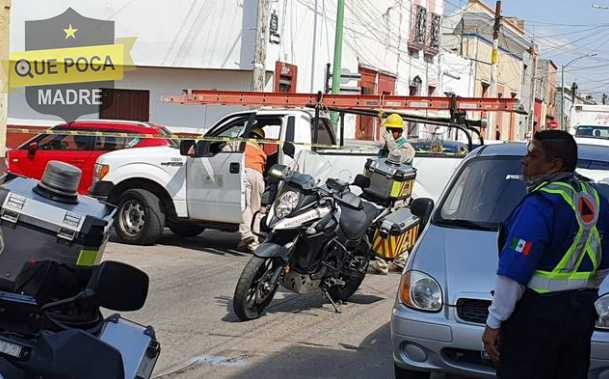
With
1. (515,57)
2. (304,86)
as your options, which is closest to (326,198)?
(304,86)

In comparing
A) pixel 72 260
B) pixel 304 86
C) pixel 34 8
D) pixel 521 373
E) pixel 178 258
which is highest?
pixel 34 8

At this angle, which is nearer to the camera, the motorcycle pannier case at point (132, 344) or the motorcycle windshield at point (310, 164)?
the motorcycle pannier case at point (132, 344)

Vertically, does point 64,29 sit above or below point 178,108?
above

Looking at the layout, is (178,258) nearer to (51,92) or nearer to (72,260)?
(72,260)

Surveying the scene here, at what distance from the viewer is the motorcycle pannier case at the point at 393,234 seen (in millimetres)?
8156

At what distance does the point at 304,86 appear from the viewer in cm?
2558

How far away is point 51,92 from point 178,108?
396 cm

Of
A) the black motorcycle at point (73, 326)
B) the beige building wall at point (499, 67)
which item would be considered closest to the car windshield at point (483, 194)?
the black motorcycle at point (73, 326)

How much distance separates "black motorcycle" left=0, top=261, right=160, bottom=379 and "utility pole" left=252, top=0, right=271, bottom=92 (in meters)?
17.3

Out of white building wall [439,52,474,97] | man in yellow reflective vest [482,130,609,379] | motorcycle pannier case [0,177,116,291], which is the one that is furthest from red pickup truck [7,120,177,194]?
white building wall [439,52,474,97]

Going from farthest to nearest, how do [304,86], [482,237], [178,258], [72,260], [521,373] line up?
1. [304,86]
2. [178,258]
3. [482,237]
4. [521,373]
5. [72,260]

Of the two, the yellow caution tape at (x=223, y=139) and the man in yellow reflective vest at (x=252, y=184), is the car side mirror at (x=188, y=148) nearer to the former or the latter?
the yellow caution tape at (x=223, y=139)

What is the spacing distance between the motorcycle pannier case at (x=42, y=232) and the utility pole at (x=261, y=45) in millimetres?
17236

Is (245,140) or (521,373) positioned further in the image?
(245,140)
